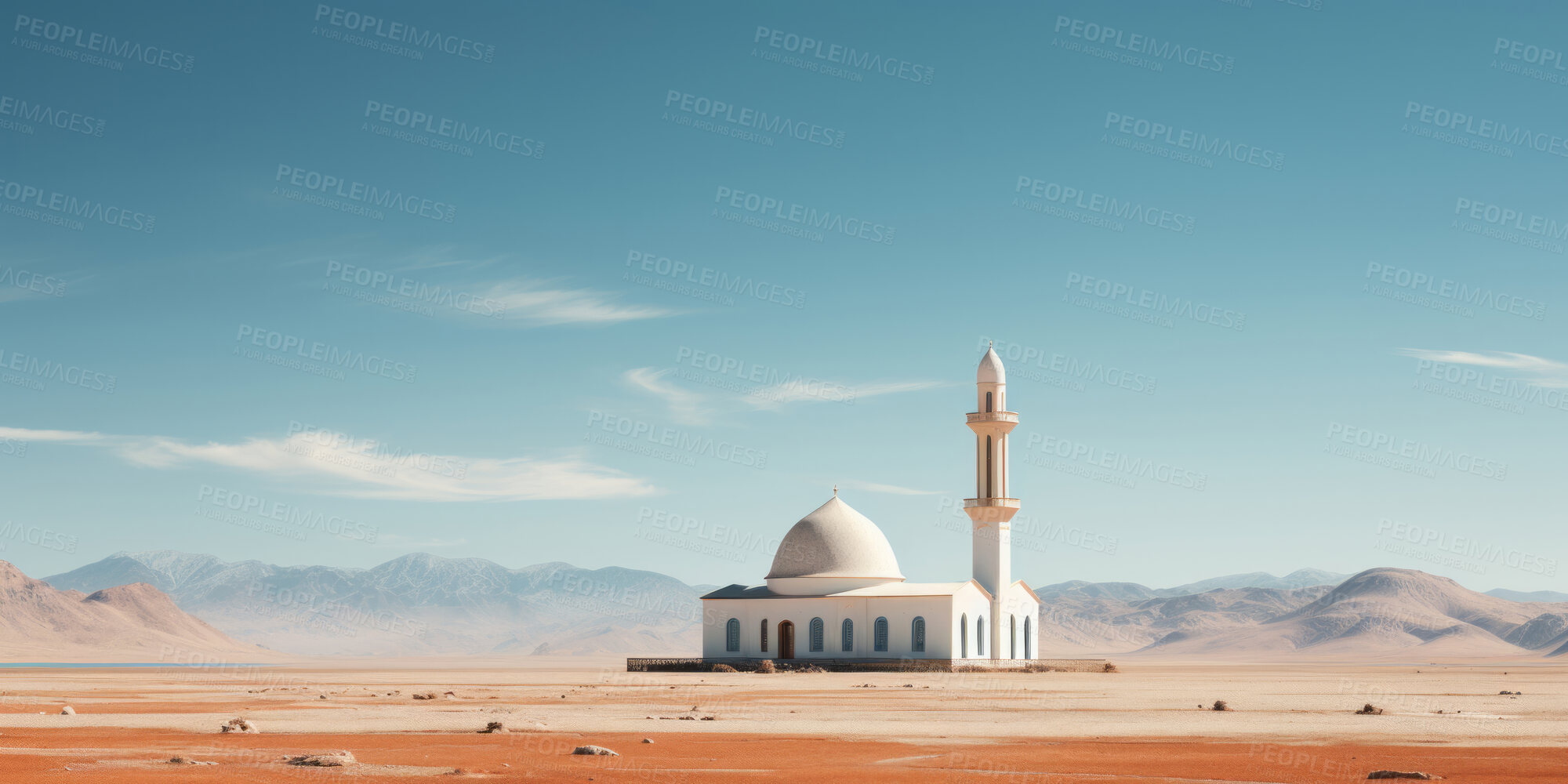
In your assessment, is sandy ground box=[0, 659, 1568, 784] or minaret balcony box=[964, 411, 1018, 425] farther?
minaret balcony box=[964, 411, 1018, 425]

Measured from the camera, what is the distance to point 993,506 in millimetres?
72750

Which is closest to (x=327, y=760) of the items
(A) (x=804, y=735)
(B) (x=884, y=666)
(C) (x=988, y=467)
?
(A) (x=804, y=735)

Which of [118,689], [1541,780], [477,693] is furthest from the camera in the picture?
[118,689]

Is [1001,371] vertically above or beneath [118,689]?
above

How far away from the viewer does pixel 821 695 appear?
43.1 meters

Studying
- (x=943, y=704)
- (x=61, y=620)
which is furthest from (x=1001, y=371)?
(x=61, y=620)

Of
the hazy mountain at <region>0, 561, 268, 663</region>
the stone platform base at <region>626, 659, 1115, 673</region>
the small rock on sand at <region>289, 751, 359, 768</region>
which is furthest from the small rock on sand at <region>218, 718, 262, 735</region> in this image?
the hazy mountain at <region>0, 561, 268, 663</region>

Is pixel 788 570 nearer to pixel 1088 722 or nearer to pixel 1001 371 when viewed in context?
pixel 1001 371

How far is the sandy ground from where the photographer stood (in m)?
20.2

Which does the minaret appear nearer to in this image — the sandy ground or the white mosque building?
the white mosque building

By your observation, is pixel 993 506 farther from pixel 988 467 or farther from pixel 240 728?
pixel 240 728

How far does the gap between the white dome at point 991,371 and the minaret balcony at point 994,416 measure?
5.22ft

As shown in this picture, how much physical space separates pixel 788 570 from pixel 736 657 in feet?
16.5

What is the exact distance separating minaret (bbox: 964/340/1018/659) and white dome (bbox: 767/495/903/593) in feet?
16.1
